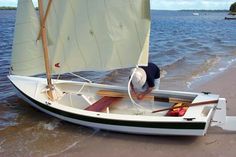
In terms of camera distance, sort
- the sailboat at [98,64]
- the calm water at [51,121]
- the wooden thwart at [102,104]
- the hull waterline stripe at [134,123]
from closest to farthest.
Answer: the hull waterline stripe at [134,123], the sailboat at [98,64], the calm water at [51,121], the wooden thwart at [102,104]

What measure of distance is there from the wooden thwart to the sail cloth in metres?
0.82

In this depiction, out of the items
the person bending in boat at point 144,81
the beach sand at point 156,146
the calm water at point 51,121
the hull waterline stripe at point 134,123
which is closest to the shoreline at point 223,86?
the calm water at point 51,121

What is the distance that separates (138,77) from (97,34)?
4.22 feet

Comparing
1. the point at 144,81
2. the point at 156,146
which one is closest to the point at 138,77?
the point at 144,81

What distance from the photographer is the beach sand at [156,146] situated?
267 inches

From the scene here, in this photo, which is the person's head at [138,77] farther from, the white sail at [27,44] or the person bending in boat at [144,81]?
the white sail at [27,44]

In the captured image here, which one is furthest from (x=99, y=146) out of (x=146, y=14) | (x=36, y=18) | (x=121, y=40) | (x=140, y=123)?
(x=36, y=18)

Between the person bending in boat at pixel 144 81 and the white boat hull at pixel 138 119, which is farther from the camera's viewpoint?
the person bending in boat at pixel 144 81

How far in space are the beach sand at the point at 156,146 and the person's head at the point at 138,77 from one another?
115cm

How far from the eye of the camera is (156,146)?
708 centimetres

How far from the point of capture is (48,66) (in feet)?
27.7

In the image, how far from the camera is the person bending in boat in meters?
7.91

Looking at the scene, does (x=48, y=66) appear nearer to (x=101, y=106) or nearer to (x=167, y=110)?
(x=101, y=106)

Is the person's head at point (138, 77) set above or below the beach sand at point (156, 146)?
above
